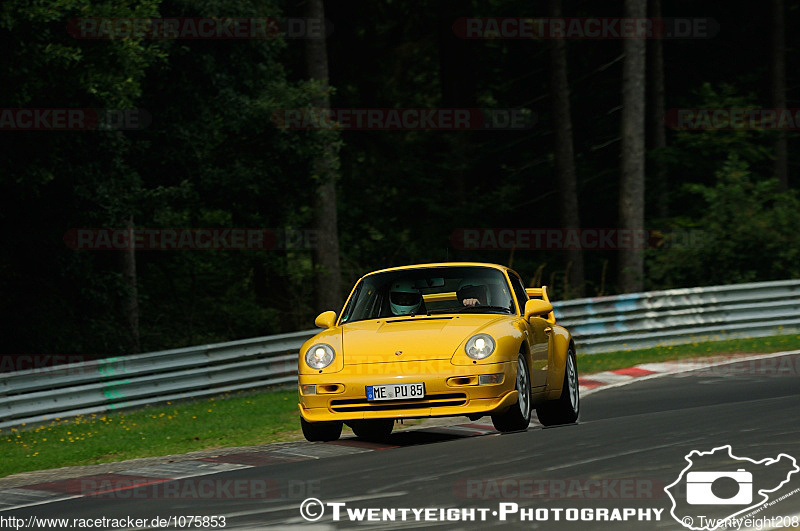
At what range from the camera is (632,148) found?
28.9 meters

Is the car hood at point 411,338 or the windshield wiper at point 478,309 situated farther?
the windshield wiper at point 478,309

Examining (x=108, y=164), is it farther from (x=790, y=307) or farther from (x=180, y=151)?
(x=790, y=307)

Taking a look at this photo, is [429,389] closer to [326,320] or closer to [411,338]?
[411,338]

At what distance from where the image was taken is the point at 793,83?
40250 mm

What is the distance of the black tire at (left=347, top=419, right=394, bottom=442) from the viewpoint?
491 inches

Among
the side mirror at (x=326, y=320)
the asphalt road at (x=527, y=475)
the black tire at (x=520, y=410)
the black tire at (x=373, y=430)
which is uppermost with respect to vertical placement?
the side mirror at (x=326, y=320)
